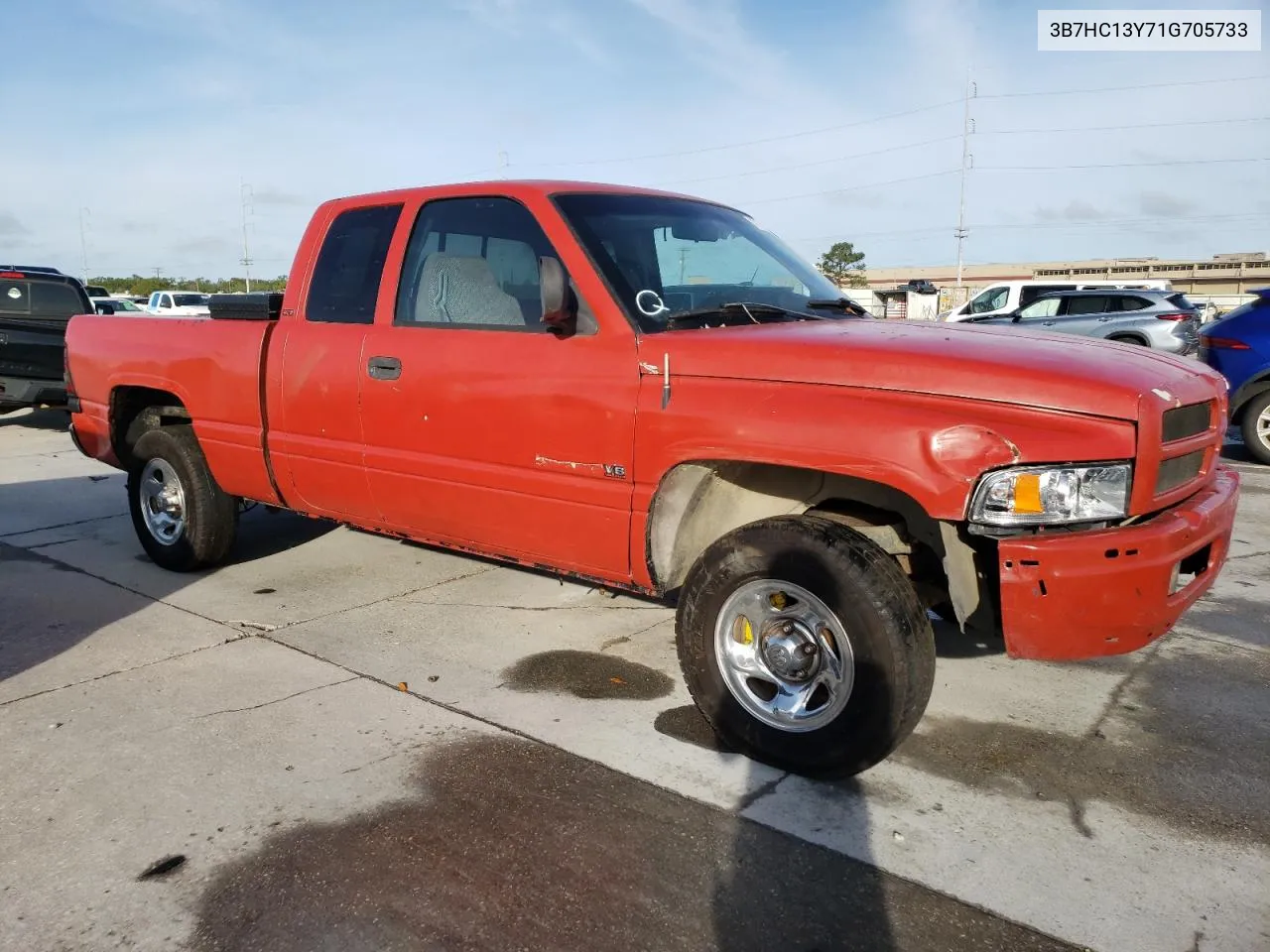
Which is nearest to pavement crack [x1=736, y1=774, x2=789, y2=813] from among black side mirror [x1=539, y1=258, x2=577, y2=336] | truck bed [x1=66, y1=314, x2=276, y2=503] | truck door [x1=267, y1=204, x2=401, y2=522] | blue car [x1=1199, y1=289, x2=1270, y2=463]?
black side mirror [x1=539, y1=258, x2=577, y2=336]

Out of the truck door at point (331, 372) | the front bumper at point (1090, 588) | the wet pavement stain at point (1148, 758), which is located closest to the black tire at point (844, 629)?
the front bumper at point (1090, 588)

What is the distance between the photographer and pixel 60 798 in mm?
3125

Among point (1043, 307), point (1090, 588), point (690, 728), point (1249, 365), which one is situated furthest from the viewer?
point (1043, 307)

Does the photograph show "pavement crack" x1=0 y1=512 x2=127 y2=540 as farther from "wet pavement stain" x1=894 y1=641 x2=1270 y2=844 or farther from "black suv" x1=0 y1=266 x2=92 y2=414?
"wet pavement stain" x1=894 y1=641 x2=1270 y2=844

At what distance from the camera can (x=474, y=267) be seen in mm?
4215

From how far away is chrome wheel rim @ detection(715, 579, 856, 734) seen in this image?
3.17 metres

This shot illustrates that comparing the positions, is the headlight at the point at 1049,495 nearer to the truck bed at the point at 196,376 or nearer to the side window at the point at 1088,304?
the truck bed at the point at 196,376

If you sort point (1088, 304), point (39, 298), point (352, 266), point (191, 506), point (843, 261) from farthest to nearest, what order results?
1. point (843, 261)
2. point (1088, 304)
3. point (39, 298)
4. point (191, 506)
5. point (352, 266)

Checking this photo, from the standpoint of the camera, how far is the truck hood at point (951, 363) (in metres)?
2.86

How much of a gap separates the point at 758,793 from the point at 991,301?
19.4m

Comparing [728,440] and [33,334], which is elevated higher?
[33,334]

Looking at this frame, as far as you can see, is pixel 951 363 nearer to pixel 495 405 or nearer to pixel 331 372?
pixel 495 405

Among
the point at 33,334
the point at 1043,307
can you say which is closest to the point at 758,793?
the point at 33,334

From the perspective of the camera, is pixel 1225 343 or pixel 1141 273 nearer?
pixel 1225 343
